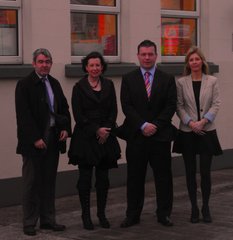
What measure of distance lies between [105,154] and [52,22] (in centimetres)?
244

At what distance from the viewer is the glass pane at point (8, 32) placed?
8811 millimetres

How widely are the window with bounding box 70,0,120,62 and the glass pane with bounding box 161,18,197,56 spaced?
1092mm

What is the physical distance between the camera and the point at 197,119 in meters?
7.88

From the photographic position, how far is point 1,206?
867 cm

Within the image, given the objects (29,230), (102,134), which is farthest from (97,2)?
(29,230)

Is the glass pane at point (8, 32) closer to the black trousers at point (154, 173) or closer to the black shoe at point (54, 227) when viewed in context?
the black trousers at point (154, 173)

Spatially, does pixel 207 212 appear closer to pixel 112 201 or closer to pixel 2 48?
pixel 112 201

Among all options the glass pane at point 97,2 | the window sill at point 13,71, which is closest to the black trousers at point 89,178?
the window sill at point 13,71

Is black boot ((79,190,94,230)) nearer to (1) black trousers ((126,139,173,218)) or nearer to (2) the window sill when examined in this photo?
(1) black trousers ((126,139,173,218))

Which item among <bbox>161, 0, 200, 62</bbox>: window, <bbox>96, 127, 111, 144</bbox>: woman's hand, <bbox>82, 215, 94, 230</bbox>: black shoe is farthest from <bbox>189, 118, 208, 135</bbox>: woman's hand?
<bbox>161, 0, 200, 62</bbox>: window

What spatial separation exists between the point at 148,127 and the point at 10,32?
2.52m

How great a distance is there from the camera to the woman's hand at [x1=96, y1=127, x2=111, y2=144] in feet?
24.2

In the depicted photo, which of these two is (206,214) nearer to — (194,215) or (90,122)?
(194,215)

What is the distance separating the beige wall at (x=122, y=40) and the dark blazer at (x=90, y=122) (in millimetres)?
1460
